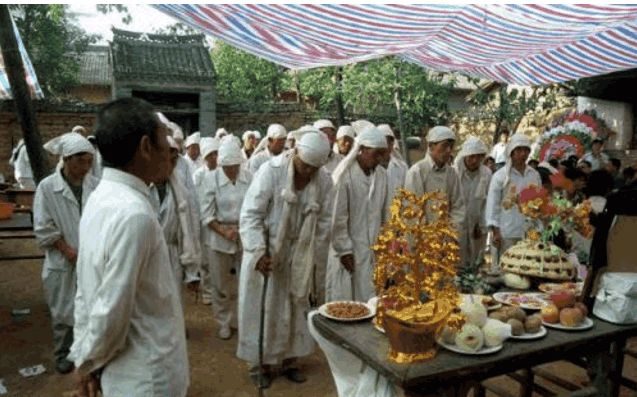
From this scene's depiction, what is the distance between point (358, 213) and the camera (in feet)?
18.1

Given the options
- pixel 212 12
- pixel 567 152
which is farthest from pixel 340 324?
pixel 567 152

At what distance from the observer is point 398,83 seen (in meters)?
13.5

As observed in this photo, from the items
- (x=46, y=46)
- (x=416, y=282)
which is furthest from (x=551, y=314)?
(x=46, y=46)

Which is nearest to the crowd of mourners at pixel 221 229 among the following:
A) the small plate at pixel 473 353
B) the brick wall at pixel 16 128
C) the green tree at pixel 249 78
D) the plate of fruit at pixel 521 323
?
the plate of fruit at pixel 521 323

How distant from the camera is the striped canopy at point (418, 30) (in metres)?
4.38

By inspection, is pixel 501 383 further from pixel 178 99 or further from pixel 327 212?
pixel 178 99

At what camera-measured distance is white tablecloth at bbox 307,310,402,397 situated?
2854 mm

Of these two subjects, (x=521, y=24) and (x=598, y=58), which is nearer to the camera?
(x=521, y=24)

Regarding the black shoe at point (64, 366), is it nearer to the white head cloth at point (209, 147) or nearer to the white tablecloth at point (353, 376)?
the white tablecloth at point (353, 376)

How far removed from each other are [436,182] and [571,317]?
10.1 ft

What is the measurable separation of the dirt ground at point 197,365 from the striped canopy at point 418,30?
120 inches

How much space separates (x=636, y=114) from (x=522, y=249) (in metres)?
11.3

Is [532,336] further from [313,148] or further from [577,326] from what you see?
[313,148]

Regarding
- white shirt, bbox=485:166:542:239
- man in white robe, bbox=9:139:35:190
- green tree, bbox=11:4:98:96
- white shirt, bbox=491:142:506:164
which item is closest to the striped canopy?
white shirt, bbox=485:166:542:239
